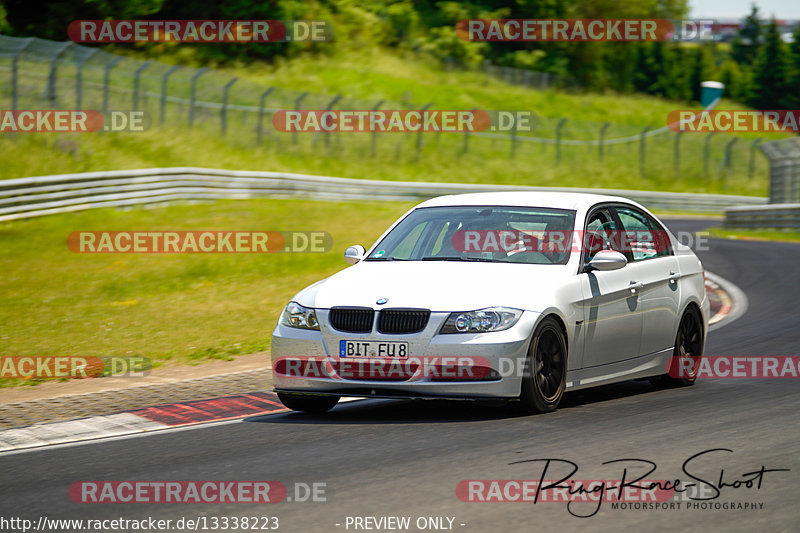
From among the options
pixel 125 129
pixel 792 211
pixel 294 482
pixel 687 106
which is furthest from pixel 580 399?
pixel 687 106

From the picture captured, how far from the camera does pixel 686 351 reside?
33.4 ft

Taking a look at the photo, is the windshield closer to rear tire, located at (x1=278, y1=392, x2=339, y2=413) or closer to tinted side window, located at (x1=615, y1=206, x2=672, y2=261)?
tinted side window, located at (x1=615, y1=206, x2=672, y2=261)

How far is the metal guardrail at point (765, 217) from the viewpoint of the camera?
32625mm

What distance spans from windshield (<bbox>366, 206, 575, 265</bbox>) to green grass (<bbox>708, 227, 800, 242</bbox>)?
23782 mm

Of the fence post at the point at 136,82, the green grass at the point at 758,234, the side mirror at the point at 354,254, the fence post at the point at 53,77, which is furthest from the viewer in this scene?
the fence post at the point at 136,82

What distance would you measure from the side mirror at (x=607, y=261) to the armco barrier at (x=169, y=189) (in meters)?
19.4

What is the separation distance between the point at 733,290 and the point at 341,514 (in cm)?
1381

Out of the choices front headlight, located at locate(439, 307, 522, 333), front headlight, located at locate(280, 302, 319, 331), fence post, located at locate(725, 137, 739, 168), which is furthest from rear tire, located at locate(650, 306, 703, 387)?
fence post, located at locate(725, 137, 739, 168)

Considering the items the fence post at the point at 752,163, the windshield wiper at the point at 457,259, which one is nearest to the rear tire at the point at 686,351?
the windshield wiper at the point at 457,259

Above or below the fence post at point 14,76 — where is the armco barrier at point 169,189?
below

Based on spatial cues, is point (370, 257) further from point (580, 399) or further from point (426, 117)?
point (426, 117)

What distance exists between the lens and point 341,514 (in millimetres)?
5543

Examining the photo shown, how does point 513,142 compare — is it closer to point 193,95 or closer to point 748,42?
point 193,95

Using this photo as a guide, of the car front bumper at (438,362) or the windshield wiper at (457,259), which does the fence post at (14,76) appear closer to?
the windshield wiper at (457,259)
